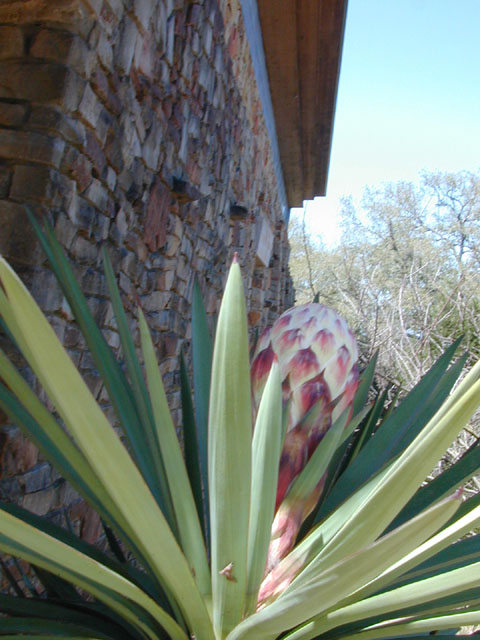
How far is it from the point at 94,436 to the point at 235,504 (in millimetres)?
244

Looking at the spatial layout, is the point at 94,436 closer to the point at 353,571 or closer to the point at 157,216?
the point at 353,571

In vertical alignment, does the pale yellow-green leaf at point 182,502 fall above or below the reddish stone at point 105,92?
below

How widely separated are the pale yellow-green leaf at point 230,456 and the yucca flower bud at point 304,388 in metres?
0.15

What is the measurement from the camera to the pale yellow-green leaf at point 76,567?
613mm

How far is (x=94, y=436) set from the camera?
63 centimetres

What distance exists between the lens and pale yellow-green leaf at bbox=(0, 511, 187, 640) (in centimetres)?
61

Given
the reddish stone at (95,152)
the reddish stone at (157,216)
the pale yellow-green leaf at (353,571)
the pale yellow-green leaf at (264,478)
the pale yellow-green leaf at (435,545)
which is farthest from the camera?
the reddish stone at (157,216)

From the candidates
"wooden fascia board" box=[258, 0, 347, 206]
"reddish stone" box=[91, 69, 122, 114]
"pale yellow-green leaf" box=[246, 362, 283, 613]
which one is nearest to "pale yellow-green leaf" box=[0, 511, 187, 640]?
"pale yellow-green leaf" box=[246, 362, 283, 613]

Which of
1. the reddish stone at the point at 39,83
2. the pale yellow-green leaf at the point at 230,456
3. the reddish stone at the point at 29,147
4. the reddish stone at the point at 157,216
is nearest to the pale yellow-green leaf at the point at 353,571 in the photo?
the pale yellow-green leaf at the point at 230,456

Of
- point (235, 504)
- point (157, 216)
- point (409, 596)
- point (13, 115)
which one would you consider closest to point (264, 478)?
point (235, 504)

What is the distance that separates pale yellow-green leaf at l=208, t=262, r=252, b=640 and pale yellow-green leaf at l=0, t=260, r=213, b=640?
0.23ft

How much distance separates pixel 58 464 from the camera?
0.96m

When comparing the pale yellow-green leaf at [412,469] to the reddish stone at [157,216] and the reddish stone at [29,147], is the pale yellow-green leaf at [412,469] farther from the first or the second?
the reddish stone at [157,216]

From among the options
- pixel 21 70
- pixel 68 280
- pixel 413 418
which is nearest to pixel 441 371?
pixel 413 418
